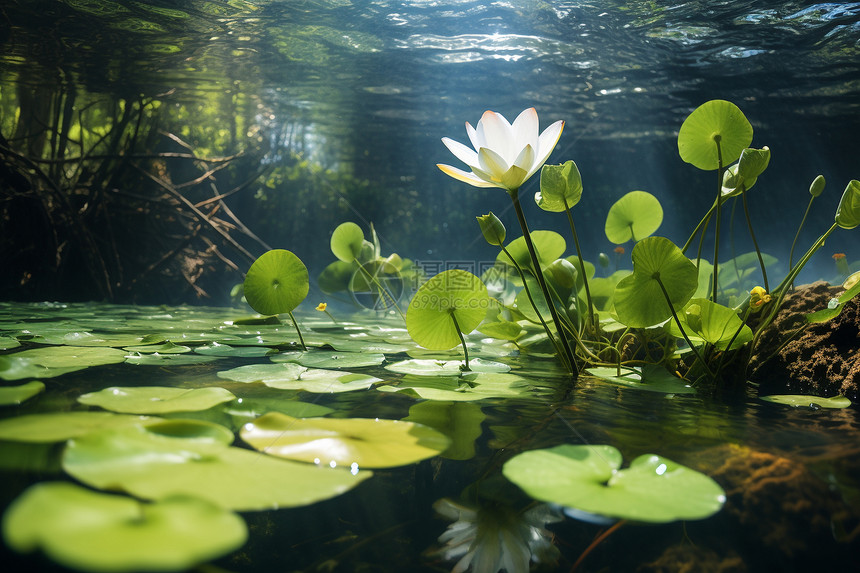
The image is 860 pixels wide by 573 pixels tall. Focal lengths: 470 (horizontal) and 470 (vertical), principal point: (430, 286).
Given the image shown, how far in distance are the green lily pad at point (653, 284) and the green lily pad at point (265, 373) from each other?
2.44 feet

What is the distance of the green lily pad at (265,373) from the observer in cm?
104

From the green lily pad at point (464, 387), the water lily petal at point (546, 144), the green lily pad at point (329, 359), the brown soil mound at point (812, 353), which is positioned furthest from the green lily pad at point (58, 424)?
the brown soil mound at point (812, 353)

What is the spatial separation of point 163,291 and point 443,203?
5.23m

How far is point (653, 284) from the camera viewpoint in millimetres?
981

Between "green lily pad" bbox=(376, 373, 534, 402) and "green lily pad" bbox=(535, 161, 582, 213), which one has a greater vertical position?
"green lily pad" bbox=(535, 161, 582, 213)

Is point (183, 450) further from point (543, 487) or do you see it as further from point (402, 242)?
point (402, 242)

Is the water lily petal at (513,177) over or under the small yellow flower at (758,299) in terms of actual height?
over

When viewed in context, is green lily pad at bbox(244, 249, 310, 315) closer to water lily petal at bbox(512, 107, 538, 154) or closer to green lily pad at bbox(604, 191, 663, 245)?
water lily petal at bbox(512, 107, 538, 154)

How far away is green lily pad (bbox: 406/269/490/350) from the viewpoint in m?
1.02

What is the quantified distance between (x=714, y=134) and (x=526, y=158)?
0.53 metres

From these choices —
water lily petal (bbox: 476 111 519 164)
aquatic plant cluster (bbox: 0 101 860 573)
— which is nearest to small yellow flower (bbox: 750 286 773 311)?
aquatic plant cluster (bbox: 0 101 860 573)

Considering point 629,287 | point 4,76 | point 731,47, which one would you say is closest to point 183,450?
point 629,287

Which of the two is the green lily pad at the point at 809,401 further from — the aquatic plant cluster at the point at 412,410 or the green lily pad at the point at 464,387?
the green lily pad at the point at 464,387

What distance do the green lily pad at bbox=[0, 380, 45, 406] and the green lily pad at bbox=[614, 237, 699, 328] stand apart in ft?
3.50
